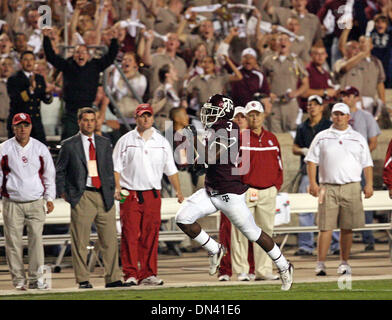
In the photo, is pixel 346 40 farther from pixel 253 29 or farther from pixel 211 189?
pixel 211 189

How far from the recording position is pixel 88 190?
13.9 metres

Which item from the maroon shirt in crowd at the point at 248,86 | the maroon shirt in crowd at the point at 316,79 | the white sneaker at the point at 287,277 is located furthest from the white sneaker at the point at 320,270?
the maroon shirt in crowd at the point at 316,79

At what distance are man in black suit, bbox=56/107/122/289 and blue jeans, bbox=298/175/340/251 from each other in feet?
14.0

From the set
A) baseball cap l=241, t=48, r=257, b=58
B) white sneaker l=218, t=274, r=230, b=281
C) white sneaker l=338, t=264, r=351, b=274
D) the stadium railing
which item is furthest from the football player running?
baseball cap l=241, t=48, r=257, b=58

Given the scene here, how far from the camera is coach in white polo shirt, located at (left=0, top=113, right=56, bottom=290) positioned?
1374cm

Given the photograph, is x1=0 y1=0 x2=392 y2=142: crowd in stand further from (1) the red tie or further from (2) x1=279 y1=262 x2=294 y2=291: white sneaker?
(2) x1=279 y1=262 x2=294 y2=291: white sneaker

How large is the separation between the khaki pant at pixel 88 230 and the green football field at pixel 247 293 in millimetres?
524

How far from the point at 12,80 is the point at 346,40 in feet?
22.6

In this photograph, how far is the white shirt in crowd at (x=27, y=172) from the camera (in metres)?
13.8

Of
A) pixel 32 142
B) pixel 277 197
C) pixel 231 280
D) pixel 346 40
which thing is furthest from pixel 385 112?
pixel 32 142

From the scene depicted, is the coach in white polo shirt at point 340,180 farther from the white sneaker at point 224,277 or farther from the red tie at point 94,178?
the red tie at point 94,178

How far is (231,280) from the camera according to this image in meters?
14.5

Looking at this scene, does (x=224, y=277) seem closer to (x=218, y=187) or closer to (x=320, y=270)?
(x=320, y=270)

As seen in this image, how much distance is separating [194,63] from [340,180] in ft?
17.4
